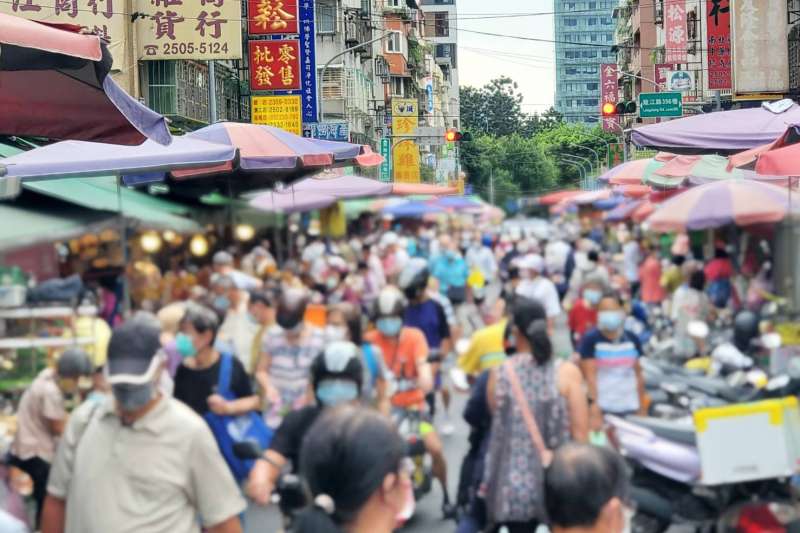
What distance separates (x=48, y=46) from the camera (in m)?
5.29

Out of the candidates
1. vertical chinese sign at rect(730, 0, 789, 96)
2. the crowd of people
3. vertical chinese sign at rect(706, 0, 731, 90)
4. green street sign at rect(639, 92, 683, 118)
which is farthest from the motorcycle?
vertical chinese sign at rect(706, 0, 731, 90)

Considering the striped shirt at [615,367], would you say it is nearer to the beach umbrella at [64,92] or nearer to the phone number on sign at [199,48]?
the beach umbrella at [64,92]

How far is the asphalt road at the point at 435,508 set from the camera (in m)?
5.78

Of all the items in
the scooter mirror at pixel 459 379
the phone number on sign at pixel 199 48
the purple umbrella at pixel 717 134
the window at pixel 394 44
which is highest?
the window at pixel 394 44

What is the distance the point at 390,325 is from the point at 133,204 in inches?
44.5

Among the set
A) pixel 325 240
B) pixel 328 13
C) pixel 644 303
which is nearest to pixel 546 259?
pixel 644 303

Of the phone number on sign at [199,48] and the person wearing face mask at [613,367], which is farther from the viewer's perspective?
the phone number on sign at [199,48]

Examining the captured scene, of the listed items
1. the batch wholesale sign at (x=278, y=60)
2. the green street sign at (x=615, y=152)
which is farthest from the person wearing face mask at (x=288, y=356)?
the green street sign at (x=615, y=152)

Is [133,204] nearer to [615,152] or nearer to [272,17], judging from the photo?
[272,17]

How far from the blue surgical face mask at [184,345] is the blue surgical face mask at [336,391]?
2.07 feet

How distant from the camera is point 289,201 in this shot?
4.67 m

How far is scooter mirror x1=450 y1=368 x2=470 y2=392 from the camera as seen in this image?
5.54 m

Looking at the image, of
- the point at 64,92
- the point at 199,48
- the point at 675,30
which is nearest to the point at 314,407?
the point at 64,92

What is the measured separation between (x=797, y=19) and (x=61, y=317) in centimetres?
3190
